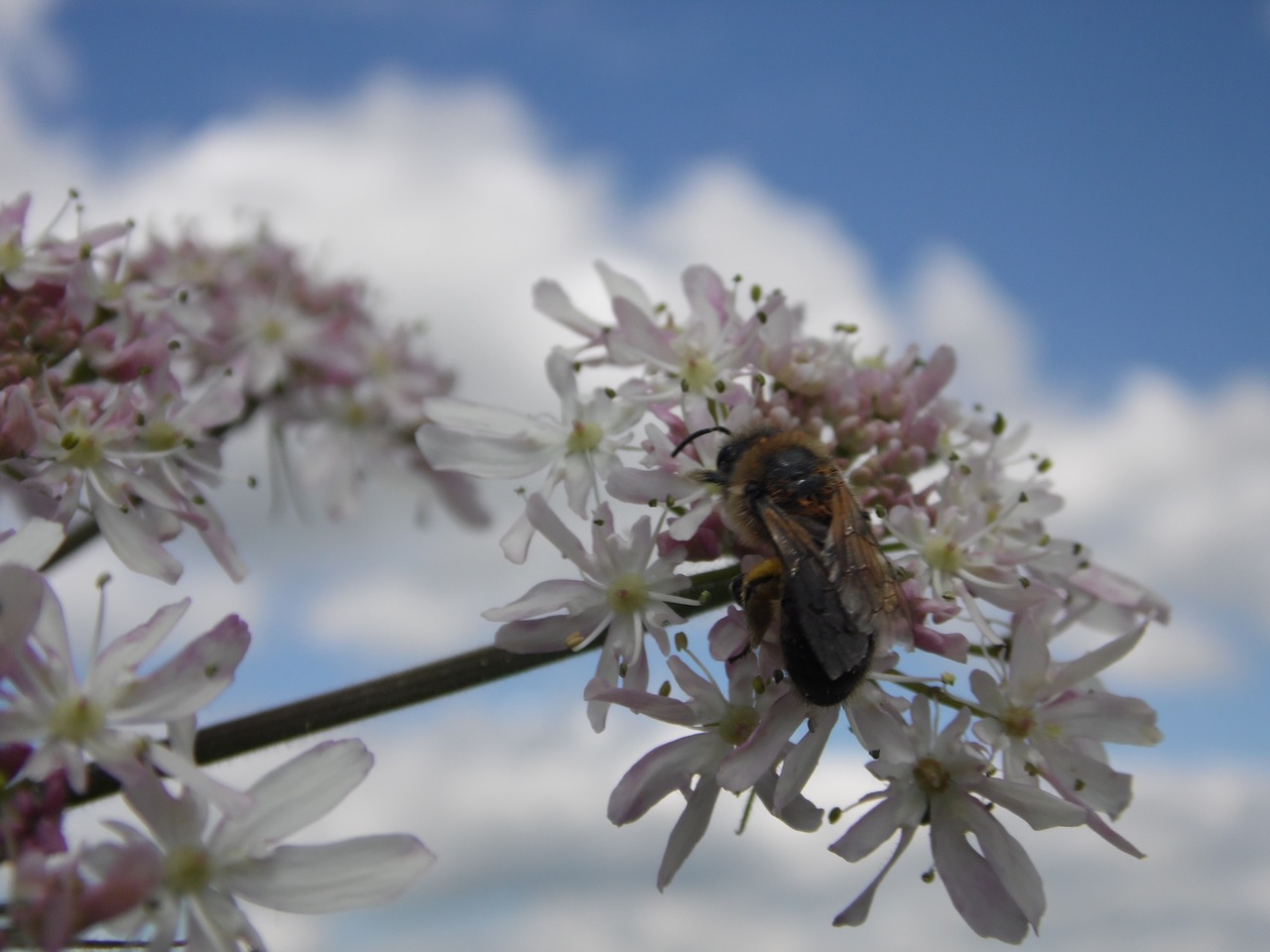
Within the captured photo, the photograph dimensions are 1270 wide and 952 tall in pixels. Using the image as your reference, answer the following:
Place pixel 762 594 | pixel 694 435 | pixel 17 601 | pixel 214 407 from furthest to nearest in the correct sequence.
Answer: pixel 214 407, pixel 694 435, pixel 762 594, pixel 17 601

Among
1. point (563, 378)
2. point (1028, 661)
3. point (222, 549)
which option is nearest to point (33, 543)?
point (222, 549)

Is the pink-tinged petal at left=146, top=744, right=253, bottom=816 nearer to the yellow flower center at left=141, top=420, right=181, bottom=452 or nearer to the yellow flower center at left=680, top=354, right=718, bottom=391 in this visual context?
the yellow flower center at left=141, top=420, right=181, bottom=452

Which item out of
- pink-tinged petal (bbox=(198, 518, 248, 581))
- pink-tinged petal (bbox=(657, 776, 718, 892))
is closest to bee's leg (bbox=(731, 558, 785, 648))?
pink-tinged petal (bbox=(657, 776, 718, 892))

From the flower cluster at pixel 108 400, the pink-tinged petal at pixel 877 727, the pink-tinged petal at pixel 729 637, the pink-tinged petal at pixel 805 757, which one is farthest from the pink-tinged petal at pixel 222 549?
the pink-tinged petal at pixel 877 727

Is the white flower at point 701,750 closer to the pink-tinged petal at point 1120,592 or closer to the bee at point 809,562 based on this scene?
the bee at point 809,562

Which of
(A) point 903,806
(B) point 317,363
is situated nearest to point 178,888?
(A) point 903,806

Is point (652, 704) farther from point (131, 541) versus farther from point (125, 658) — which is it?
point (131, 541)
